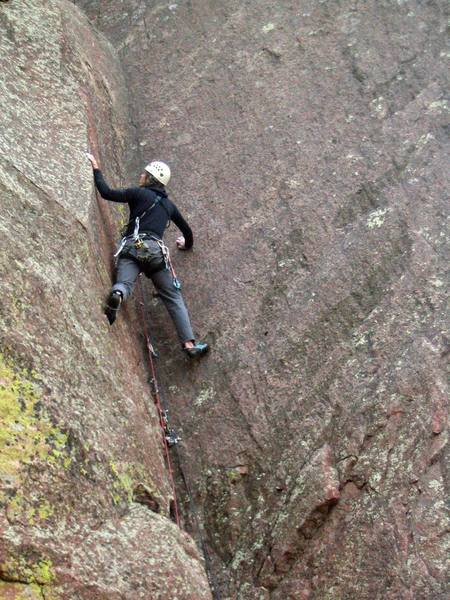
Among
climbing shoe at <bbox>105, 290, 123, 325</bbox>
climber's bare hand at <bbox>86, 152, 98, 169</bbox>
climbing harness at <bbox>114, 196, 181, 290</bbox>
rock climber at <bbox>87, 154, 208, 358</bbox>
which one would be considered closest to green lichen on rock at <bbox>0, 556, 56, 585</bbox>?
climbing shoe at <bbox>105, 290, 123, 325</bbox>

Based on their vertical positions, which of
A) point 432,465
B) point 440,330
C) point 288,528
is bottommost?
point 288,528

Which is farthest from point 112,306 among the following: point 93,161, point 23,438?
point 23,438

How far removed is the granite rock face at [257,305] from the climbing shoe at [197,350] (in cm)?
14

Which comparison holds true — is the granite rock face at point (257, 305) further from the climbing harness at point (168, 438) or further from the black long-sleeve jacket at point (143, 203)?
the black long-sleeve jacket at point (143, 203)

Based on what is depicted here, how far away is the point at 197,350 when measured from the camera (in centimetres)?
930

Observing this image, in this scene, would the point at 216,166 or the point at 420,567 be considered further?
the point at 216,166

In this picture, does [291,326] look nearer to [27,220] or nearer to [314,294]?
[314,294]

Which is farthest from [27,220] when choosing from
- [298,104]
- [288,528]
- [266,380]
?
[298,104]

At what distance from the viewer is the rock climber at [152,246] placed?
29.4 ft

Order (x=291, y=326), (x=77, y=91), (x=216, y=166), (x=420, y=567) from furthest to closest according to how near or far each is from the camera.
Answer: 1. (x=216, y=166)
2. (x=77, y=91)
3. (x=291, y=326)
4. (x=420, y=567)

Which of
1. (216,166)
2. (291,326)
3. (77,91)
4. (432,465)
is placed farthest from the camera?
(216,166)

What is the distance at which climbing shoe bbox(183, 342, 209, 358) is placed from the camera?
30.4 feet

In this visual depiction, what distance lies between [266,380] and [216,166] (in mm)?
3582

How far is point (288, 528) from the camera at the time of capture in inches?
308
